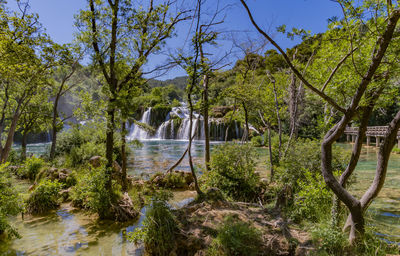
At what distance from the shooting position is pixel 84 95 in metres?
5.89

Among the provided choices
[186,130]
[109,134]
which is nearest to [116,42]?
[109,134]

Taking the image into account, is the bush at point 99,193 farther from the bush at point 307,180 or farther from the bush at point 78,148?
the bush at point 307,180

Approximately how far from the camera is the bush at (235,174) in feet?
20.6

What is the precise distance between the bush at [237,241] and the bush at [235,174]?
102 inches

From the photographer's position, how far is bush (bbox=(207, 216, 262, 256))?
3334mm

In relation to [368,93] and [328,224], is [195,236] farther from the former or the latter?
[368,93]

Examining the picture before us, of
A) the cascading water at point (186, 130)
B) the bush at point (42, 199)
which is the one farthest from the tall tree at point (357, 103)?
the cascading water at point (186, 130)

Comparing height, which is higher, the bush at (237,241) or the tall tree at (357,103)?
the tall tree at (357,103)

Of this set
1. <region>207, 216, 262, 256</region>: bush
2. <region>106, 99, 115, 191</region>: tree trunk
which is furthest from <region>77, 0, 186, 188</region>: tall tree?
<region>207, 216, 262, 256</region>: bush

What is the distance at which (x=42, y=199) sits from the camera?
5.98 metres

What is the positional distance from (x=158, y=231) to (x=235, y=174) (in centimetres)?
312

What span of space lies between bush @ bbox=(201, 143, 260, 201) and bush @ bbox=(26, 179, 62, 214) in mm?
4395

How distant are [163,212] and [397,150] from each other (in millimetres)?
20798

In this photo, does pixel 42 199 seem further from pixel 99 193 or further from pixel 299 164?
pixel 299 164
